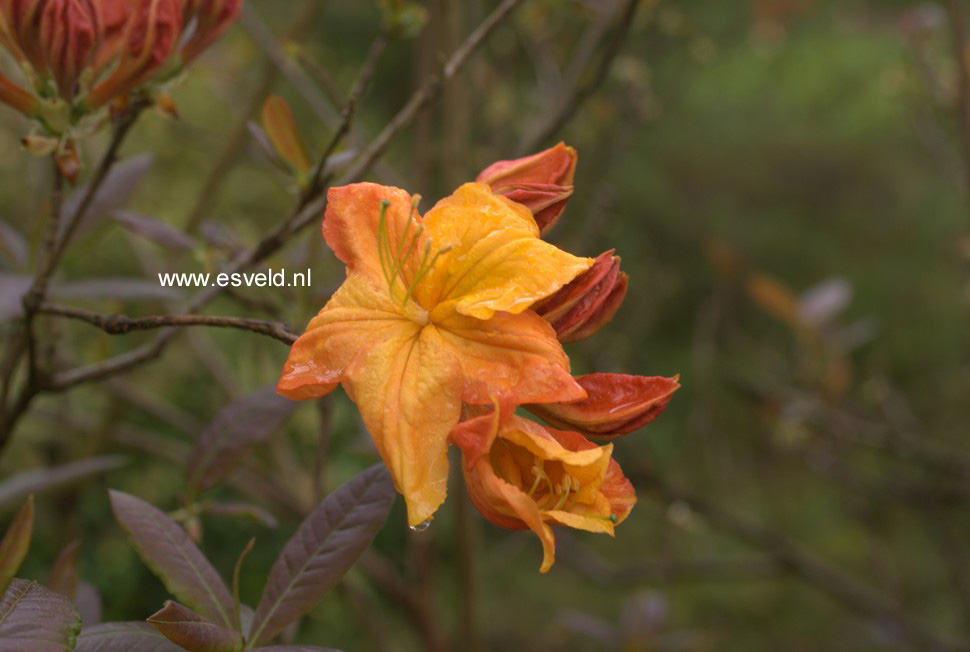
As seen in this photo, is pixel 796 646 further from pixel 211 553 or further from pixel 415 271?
pixel 415 271

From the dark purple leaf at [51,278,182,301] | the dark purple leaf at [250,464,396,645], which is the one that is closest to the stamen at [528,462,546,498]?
the dark purple leaf at [250,464,396,645]

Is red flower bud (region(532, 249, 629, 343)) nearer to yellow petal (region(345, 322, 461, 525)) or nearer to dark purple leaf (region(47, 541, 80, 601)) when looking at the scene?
yellow petal (region(345, 322, 461, 525))

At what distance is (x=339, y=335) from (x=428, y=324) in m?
0.05

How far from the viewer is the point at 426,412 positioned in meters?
0.39

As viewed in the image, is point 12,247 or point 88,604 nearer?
point 88,604

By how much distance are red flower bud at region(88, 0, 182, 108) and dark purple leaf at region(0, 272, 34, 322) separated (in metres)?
0.16

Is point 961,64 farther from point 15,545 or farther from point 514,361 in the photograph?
point 15,545

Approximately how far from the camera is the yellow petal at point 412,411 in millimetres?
383

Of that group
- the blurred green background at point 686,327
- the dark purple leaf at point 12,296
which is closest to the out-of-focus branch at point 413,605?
the blurred green background at point 686,327

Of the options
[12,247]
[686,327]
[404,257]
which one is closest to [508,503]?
[404,257]

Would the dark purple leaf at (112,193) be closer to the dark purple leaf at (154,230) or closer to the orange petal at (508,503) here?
the dark purple leaf at (154,230)

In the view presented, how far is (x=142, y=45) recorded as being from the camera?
51 centimetres

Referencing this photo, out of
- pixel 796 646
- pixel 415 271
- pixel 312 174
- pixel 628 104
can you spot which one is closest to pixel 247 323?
pixel 415 271

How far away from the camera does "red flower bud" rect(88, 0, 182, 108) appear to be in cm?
51
